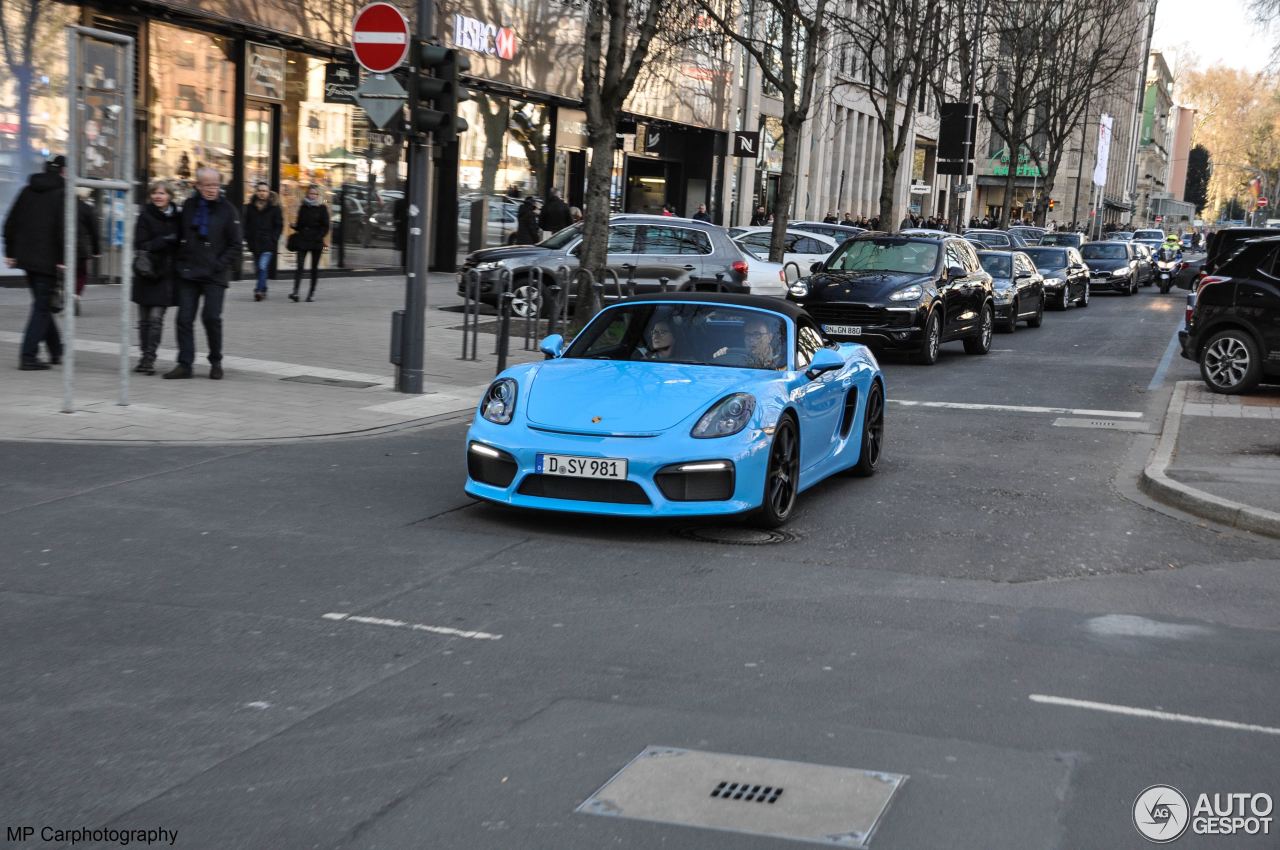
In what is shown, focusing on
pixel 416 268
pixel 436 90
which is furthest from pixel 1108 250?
pixel 436 90

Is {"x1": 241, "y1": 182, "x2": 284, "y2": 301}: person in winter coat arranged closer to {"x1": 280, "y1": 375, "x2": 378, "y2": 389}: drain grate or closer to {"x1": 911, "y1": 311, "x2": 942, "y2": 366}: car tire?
{"x1": 280, "y1": 375, "x2": 378, "y2": 389}: drain grate

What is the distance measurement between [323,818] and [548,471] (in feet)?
13.7

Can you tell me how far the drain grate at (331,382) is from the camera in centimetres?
1439

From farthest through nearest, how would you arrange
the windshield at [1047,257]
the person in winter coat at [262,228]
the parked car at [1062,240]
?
1. the parked car at [1062,240]
2. the windshield at [1047,257]
3. the person in winter coat at [262,228]

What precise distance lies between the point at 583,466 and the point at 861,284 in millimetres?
12418

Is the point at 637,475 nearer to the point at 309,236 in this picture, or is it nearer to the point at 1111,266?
the point at 309,236

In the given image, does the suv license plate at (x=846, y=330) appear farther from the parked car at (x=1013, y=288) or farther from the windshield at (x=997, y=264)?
the windshield at (x=997, y=264)

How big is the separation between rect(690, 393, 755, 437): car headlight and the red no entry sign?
6.61 meters

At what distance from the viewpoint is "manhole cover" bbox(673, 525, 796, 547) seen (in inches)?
328

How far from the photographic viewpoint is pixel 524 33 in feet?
107

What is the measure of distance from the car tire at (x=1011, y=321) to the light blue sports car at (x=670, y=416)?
1760cm

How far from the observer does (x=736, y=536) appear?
847 centimetres

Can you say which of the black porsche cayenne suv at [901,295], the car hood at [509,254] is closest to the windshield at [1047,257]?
the black porsche cayenne suv at [901,295]

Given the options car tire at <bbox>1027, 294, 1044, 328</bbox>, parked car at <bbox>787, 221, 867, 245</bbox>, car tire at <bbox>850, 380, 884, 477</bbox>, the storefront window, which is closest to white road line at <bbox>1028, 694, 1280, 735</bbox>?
car tire at <bbox>850, 380, 884, 477</bbox>
